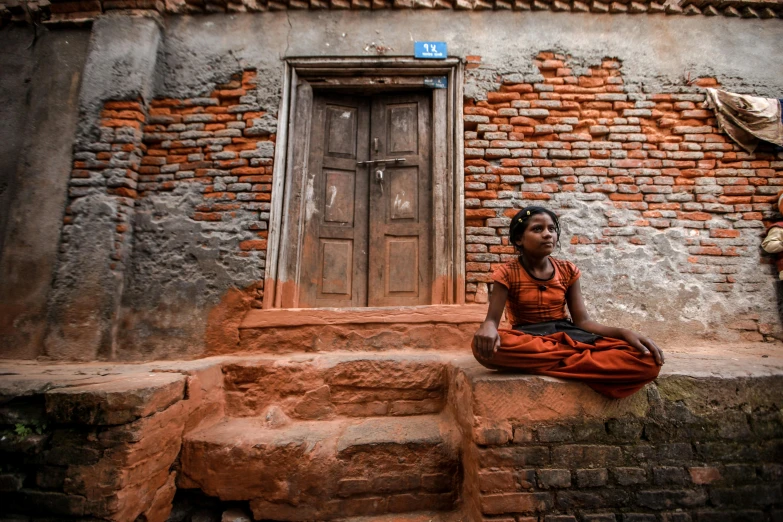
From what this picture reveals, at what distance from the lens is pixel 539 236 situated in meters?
2.18

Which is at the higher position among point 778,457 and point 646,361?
point 646,361

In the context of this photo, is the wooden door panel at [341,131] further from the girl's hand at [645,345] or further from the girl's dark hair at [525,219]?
the girl's hand at [645,345]

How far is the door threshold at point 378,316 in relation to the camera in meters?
3.24

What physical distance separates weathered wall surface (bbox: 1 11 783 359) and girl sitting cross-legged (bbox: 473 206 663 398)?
1.26 meters

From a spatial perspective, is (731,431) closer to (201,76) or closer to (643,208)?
(643,208)

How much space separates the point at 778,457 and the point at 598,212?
2.18 meters

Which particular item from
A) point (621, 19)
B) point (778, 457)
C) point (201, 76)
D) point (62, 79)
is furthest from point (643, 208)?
point (62, 79)

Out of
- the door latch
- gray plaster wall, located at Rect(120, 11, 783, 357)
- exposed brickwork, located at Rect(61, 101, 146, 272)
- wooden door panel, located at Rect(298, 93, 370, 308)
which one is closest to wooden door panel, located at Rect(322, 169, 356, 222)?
wooden door panel, located at Rect(298, 93, 370, 308)

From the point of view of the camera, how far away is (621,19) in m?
3.98

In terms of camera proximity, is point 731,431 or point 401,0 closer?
point 731,431

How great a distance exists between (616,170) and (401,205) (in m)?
2.05

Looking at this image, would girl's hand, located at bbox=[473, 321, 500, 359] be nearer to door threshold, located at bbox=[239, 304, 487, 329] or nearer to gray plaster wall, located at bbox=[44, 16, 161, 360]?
door threshold, located at bbox=[239, 304, 487, 329]

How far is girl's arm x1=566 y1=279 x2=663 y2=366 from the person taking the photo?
1834mm

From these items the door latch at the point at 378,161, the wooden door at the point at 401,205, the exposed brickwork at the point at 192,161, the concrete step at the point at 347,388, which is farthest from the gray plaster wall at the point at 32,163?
the wooden door at the point at 401,205
